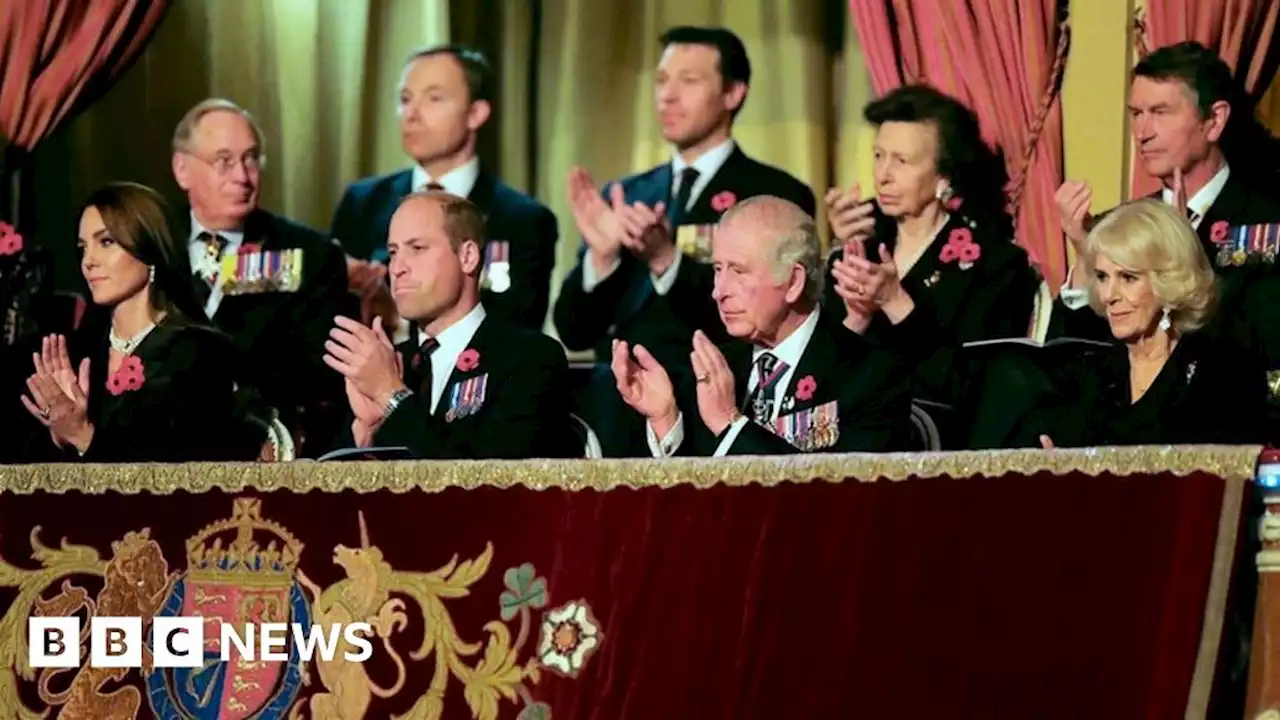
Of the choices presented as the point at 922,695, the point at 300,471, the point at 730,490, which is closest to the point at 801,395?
the point at 730,490

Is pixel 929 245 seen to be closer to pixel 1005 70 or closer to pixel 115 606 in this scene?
pixel 1005 70

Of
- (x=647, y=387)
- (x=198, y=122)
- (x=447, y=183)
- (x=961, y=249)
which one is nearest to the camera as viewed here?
(x=647, y=387)

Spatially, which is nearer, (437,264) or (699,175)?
(437,264)

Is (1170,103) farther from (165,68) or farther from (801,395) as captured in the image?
(165,68)

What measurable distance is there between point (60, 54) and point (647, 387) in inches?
82.4

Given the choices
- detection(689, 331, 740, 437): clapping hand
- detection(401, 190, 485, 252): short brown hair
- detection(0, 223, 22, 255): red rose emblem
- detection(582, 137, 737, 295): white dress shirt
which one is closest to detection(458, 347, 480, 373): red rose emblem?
detection(401, 190, 485, 252): short brown hair

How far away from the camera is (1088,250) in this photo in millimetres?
5285

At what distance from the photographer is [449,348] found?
563 cm

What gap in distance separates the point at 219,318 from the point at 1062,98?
94.8 inches

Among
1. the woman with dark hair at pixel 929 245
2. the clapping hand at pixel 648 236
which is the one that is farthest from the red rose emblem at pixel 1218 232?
the clapping hand at pixel 648 236

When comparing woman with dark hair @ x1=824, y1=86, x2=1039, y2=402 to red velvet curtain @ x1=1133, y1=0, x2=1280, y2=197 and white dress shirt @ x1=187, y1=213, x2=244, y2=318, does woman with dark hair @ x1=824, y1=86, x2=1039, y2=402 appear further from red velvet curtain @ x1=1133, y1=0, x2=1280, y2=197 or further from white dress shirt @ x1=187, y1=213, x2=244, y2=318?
white dress shirt @ x1=187, y1=213, x2=244, y2=318

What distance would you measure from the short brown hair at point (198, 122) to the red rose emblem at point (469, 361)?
978 millimetres

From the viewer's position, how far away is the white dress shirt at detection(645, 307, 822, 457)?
17.6 ft

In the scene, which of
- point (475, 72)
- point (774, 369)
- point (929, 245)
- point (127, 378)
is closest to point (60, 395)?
point (127, 378)
